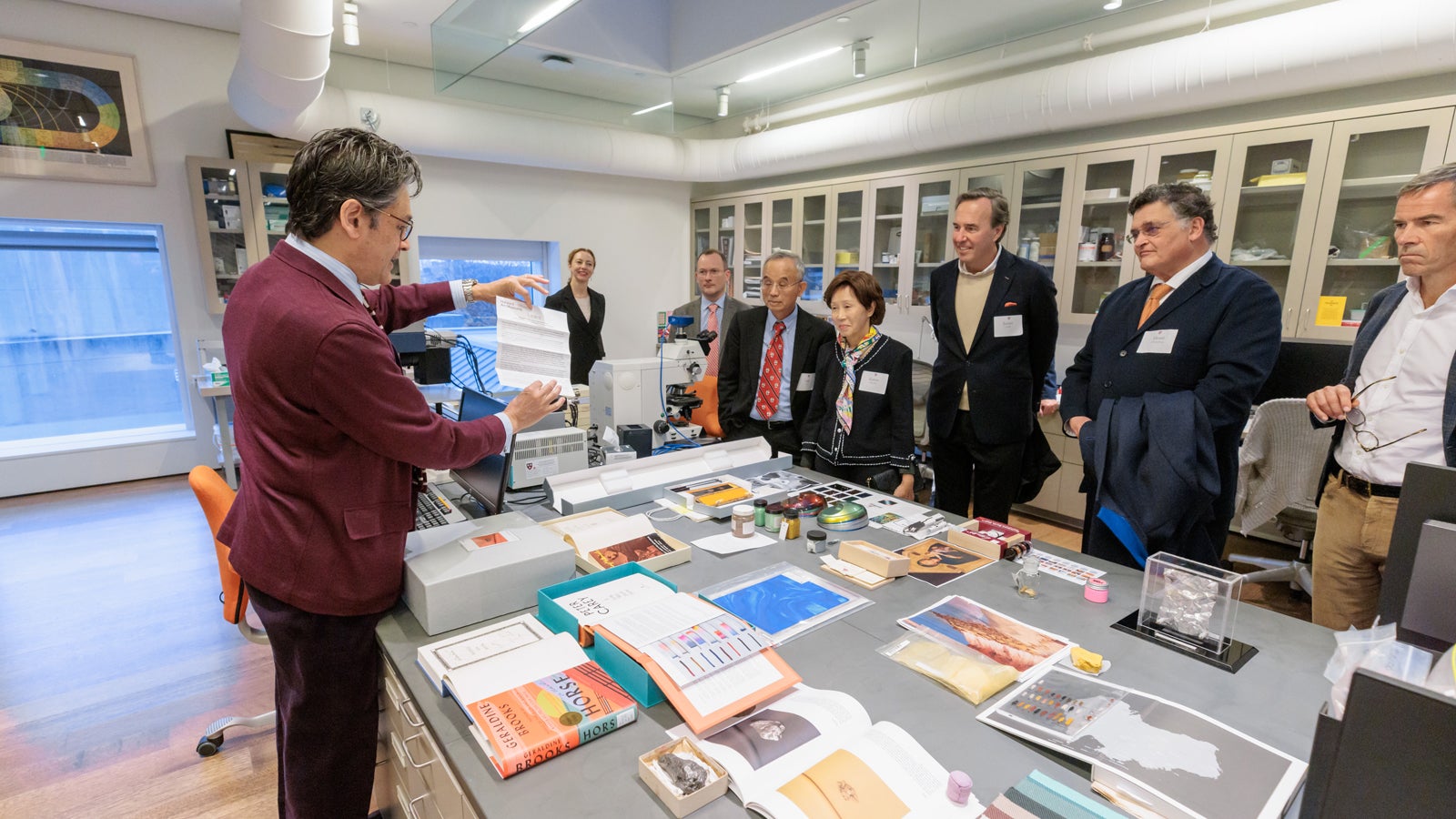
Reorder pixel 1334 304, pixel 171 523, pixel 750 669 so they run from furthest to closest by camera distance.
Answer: pixel 171 523 < pixel 1334 304 < pixel 750 669

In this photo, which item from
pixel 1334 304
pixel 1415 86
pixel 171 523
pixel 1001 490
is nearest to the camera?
pixel 1001 490

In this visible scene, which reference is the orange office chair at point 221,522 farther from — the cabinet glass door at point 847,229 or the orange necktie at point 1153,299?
the cabinet glass door at point 847,229

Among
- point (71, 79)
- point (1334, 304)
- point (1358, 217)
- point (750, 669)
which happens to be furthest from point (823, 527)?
point (71, 79)

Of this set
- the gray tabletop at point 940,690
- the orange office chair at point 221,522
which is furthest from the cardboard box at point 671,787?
the orange office chair at point 221,522

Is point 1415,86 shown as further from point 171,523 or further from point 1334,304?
point 171,523

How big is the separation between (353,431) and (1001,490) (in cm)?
226

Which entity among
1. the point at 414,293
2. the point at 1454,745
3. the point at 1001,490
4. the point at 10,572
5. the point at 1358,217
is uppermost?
the point at 1358,217

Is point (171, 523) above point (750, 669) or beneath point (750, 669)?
beneath

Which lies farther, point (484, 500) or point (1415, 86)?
point (1415, 86)

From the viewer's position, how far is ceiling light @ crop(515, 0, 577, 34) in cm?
234

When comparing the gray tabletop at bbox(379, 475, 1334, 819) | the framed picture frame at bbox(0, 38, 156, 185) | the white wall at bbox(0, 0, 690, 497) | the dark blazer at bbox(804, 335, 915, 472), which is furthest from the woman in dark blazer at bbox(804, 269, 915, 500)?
the framed picture frame at bbox(0, 38, 156, 185)

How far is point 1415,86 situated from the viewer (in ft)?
9.27

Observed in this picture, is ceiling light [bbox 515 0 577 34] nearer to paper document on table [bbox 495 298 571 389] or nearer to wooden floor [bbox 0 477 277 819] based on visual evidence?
paper document on table [bbox 495 298 571 389]

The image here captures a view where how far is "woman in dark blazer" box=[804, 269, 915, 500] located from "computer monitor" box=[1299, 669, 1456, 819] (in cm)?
180
